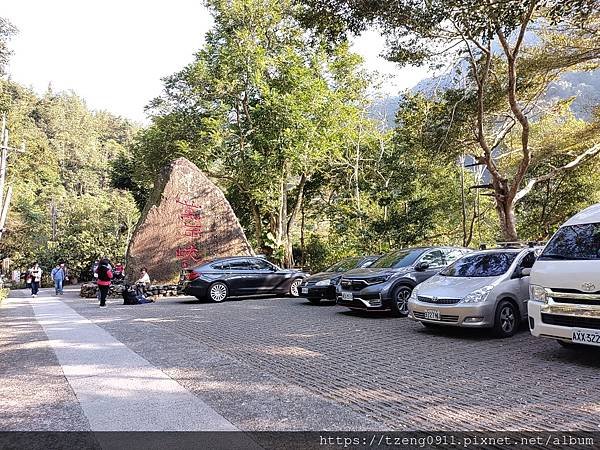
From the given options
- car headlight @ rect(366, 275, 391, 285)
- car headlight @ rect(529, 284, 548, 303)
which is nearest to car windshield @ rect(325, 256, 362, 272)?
car headlight @ rect(366, 275, 391, 285)

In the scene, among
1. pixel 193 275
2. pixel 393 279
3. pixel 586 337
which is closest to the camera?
pixel 586 337

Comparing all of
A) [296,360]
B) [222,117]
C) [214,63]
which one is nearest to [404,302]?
[296,360]

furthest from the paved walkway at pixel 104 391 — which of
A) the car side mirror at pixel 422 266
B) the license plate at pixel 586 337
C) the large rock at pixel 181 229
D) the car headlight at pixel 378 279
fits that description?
the large rock at pixel 181 229

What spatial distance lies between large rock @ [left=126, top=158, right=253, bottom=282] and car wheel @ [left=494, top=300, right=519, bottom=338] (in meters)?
13.0

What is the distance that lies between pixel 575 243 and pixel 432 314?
2455 mm

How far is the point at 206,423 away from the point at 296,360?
2426 millimetres

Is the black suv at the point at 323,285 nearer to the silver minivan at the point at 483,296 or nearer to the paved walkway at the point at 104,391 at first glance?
the silver minivan at the point at 483,296

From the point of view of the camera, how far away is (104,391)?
5160mm

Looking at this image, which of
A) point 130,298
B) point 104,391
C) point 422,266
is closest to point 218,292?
point 130,298

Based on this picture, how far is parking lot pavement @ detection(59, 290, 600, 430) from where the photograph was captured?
4258 millimetres

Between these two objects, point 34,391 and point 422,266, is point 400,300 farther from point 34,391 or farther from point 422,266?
point 34,391

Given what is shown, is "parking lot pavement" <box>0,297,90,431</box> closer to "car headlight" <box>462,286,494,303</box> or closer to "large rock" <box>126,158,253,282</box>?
"car headlight" <box>462,286,494,303</box>

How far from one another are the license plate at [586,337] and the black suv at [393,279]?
179 inches

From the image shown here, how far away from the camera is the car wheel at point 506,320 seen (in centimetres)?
780
